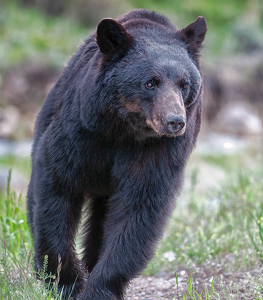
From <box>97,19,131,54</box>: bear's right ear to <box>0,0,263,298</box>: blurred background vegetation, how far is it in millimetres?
869

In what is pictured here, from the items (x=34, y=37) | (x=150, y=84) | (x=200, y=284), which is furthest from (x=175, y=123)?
(x=34, y=37)

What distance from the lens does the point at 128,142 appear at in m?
3.45

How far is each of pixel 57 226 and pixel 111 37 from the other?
140 cm

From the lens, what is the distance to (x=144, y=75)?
3283 millimetres

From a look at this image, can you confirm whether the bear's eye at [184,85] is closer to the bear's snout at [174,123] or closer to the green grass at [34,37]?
the bear's snout at [174,123]

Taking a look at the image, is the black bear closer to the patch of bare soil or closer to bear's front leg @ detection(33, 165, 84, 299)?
bear's front leg @ detection(33, 165, 84, 299)

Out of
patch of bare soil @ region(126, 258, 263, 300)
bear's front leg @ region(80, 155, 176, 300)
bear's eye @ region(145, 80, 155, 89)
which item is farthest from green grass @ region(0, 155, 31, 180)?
bear's eye @ region(145, 80, 155, 89)

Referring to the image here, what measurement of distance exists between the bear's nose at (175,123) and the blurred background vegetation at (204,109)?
3.73 feet

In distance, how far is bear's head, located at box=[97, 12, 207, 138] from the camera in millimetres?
3250

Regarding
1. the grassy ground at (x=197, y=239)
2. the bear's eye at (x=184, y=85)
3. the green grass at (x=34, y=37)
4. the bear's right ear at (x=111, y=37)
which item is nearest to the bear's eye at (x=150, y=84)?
the bear's eye at (x=184, y=85)

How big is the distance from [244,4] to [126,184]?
78.5 feet

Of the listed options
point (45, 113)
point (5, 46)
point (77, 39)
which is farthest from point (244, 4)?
point (45, 113)

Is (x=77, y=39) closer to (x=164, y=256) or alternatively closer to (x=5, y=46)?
(x=5, y=46)

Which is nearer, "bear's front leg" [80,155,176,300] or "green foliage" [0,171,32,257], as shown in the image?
"bear's front leg" [80,155,176,300]
